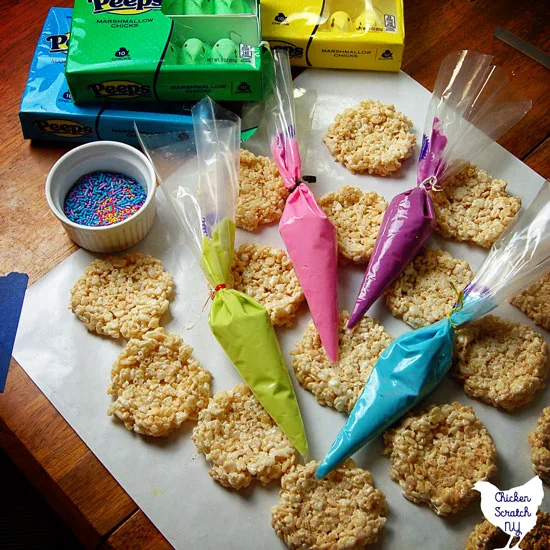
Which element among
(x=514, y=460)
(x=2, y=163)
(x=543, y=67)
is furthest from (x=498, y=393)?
(x=2, y=163)

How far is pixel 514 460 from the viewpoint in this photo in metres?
1.03

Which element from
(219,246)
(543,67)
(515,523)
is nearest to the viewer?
(515,523)

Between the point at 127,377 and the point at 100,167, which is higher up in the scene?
the point at 100,167

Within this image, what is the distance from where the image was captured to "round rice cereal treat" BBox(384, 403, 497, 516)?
0.97 meters

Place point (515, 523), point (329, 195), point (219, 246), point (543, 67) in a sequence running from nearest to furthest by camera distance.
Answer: point (515, 523)
point (219, 246)
point (329, 195)
point (543, 67)

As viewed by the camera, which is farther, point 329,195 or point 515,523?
point 329,195

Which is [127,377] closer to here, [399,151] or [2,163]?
[2,163]

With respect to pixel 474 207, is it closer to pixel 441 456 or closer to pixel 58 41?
pixel 441 456

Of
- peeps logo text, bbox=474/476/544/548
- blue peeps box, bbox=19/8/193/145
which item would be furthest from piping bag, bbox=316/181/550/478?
blue peeps box, bbox=19/8/193/145

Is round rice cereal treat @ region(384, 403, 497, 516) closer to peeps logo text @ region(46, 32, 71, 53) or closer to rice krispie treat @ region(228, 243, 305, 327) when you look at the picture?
rice krispie treat @ region(228, 243, 305, 327)

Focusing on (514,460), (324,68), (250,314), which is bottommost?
(514,460)

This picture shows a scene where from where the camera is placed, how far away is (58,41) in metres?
1.28

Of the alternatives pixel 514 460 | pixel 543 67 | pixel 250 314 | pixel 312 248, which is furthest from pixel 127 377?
pixel 543 67

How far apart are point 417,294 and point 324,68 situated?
1.65 ft
